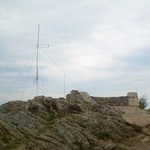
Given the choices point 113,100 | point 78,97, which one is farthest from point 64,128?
point 113,100

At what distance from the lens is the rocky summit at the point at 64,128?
47.1 ft

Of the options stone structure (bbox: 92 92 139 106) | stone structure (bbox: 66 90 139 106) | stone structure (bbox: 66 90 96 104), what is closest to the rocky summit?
stone structure (bbox: 66 90 96 104)

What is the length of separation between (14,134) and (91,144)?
12.2 ft

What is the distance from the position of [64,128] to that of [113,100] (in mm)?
11237

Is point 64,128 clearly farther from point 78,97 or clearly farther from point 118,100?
point 118,100

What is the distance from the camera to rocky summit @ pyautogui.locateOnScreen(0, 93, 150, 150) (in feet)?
47.1

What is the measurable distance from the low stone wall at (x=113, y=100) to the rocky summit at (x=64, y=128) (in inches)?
A: 188

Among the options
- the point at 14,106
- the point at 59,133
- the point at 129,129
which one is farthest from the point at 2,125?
the point at 129,129

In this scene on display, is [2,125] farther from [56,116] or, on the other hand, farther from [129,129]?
[129,129]

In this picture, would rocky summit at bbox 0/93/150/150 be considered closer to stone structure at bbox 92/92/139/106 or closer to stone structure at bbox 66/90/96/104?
stone structure at bbox 66/90/96/104

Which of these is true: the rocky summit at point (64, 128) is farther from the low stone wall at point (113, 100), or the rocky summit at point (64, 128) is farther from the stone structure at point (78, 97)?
the low stone wall at point (113, 100)

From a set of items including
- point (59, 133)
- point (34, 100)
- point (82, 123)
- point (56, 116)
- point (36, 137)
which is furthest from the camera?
point (34, 100)

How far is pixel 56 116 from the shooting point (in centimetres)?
1858

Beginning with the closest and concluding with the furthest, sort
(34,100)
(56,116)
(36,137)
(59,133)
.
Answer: (36,137) → (59,133) → (56,116) → (34,100)
